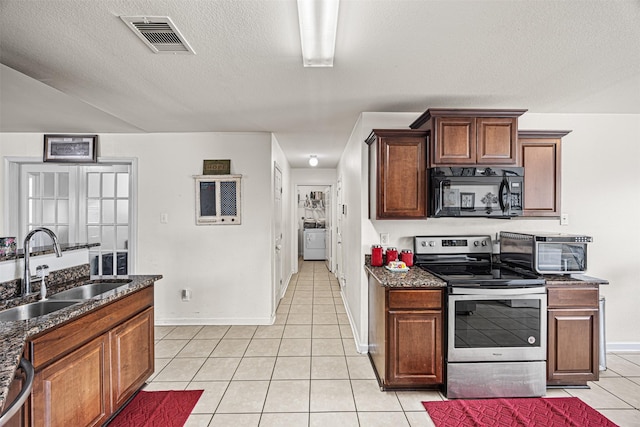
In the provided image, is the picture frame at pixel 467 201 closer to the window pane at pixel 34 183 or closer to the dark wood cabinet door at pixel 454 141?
the dark wood cabinet door at pixel 454 141

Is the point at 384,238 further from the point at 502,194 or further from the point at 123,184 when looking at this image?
the point at 123,184

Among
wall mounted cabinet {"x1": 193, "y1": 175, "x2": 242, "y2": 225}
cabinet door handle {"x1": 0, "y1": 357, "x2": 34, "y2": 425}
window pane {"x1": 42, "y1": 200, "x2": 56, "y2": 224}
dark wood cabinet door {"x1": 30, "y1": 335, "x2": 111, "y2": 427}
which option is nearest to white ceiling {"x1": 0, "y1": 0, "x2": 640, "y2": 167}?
wall mounted cabinet {"x1": 193, "y1": 175, "x2": 242, "y2": 225}

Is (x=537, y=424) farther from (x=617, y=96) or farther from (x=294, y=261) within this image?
(x=294, y=261)

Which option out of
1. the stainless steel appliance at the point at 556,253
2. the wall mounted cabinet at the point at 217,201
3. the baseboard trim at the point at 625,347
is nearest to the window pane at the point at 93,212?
the wall mounted cabinet at the point at 217,201

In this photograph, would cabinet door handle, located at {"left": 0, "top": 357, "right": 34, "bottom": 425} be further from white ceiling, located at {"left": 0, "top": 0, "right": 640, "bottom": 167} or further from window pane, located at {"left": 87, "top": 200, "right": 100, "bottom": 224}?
window pane, located at {"left": 87, "top": 200, "right": 100, "bottom": 224}

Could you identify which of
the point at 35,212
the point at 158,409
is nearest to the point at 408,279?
the point at 158,409

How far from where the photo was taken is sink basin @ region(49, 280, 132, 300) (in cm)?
209

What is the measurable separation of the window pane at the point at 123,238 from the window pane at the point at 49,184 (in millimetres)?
928

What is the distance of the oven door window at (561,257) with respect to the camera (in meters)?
2.40

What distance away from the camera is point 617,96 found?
2562 millimetres

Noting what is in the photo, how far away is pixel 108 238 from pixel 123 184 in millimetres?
697

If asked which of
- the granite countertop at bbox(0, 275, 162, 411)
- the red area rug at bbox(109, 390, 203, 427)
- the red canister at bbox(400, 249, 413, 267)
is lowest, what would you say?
the red area rug at bbox(109, 390, 203, 427)

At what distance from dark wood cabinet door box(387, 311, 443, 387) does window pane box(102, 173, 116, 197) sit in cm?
365

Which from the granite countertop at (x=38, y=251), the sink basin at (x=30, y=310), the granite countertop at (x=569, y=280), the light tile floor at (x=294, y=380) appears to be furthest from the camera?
the granite countertop at (x=569, y=280)
